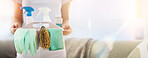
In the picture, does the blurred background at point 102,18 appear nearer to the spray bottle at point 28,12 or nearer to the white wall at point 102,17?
the white wall at point 102,17

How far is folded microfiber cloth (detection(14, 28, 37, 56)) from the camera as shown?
864mm

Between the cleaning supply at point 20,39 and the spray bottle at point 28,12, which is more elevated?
the spray bottle at point 28,12

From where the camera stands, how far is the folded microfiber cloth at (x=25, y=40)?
2.84 ft

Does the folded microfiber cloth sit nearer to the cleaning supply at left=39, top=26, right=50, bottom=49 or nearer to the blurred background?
the cleaning supply at left=39, top=26, right=50, bottom=49

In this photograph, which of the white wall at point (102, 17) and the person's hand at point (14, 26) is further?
the white wall at point (102, 17)

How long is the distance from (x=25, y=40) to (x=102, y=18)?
0.81 metres

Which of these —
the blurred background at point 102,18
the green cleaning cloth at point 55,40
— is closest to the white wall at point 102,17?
the blurred background at point 102,18

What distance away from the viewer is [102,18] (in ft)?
4.83

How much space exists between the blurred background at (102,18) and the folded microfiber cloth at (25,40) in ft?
2.27

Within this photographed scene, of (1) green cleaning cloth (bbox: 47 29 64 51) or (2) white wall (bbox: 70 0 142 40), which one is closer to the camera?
(1) green cleaning cloth (bbox: 47 29 64 51)

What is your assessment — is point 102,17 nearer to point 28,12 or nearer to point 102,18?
point 102,18

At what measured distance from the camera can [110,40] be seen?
1419 millimetres

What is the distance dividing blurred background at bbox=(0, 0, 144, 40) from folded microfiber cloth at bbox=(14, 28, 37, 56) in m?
0.69

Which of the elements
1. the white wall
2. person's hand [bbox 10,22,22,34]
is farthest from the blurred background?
person's hand [bbox 10,22,22,34]
